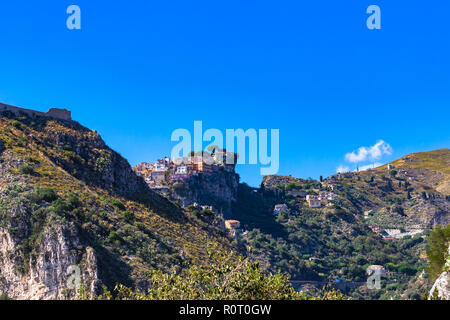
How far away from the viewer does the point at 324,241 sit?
387 feet

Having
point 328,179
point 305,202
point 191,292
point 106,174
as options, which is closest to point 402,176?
point 328,179

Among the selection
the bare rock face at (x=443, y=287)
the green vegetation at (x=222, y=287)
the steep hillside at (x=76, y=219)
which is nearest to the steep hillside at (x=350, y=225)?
the steep hillside at (x=76, y=219)

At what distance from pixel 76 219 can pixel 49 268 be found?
21.8 ft

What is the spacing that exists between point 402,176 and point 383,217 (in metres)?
44.9

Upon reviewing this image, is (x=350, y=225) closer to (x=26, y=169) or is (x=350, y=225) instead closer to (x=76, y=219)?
(x=76, y=219)

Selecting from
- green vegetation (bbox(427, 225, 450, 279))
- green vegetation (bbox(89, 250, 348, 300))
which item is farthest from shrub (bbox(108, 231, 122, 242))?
green vegetation (bbox(427, 225, 450, 279))

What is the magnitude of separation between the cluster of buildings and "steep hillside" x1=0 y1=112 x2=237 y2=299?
4890cm

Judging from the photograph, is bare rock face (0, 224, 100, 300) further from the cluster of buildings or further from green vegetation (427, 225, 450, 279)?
the cluster of buildings

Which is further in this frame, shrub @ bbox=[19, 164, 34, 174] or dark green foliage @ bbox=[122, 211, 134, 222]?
dark green foliage @ bbox=[122, 211, 134, 222]

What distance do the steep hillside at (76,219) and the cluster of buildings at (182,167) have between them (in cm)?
4890

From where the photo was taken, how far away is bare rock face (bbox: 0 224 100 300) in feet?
113

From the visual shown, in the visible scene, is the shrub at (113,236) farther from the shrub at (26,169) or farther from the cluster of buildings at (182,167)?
the cluster of buildings at (182,167)

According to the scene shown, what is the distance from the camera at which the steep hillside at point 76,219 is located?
116 ft
